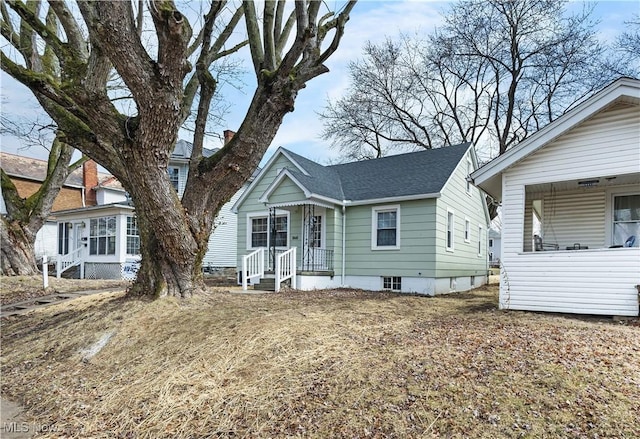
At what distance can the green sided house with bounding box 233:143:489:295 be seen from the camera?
12125 millimetres

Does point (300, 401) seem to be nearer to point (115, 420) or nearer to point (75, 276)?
point (115, 420)

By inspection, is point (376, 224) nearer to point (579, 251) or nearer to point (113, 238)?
point (579, 251)

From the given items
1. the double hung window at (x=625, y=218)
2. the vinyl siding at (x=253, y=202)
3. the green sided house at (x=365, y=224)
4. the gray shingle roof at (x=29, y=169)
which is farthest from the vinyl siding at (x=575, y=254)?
the gray shingle roof at (x=29, y=169)

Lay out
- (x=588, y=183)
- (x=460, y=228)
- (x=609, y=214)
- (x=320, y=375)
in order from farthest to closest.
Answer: (x=460, y=228) → (x=609, y=214) → (x=588, y=183) → (x=320, y=375)

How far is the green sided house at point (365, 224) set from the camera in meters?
12.1

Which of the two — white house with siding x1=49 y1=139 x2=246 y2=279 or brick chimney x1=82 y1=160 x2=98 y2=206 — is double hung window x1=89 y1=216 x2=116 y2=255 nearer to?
white house with siding x1=49 y1=139 x2=246 y2=279

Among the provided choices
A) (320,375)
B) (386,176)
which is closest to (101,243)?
(386,176)

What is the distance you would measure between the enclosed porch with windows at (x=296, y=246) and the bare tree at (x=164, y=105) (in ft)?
16.2

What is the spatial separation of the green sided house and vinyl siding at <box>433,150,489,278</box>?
37mm

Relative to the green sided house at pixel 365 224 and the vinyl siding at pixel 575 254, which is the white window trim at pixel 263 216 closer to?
the green sided house at pixel 365 224

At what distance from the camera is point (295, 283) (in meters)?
12.3

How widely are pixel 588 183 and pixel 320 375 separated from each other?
766 centimetres

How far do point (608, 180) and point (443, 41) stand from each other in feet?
49.9

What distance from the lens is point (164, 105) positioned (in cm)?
567
